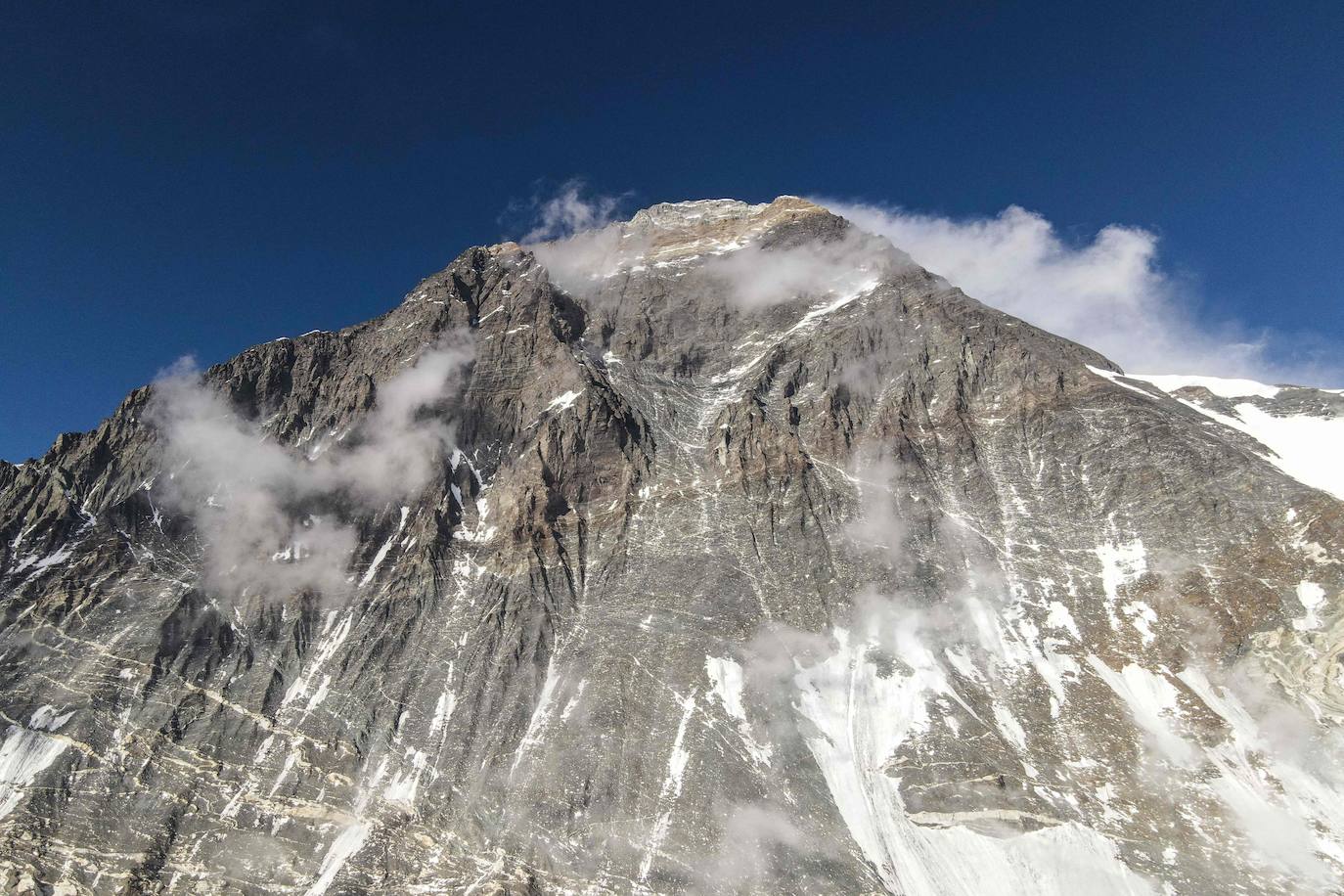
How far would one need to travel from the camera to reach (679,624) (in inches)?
3610

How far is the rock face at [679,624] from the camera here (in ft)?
226

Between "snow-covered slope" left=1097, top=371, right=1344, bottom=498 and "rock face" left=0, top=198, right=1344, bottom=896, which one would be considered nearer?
"rock face" left=0, top=198, right=1344, bottom=896

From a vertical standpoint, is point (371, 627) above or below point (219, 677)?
above

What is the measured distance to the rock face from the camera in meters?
69.0

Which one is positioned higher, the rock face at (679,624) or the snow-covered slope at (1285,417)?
the snow-covered slope at (1285,417)

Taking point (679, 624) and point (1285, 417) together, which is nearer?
point (679, 624)

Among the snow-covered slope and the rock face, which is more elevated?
the snow-covered slope

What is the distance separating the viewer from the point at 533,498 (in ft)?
355

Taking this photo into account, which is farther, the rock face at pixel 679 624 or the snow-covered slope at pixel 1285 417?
the snow-covered slope at pixel 1285 417

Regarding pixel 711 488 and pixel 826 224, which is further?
pixel 826 224

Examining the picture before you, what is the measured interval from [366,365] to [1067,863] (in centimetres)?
12374

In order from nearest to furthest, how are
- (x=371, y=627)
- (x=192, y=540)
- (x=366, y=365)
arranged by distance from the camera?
1. (x=371, y=627)
2. (x=192, y=540)
3. (x=366, y=365)

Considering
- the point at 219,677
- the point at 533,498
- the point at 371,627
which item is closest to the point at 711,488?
the point at 533,498

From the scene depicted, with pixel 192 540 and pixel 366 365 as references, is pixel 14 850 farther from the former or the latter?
pixel 366 365
